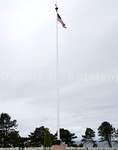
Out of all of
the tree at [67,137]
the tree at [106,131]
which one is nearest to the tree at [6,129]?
the tree at [67,137]

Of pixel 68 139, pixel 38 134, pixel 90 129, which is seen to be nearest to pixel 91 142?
pixel 90 129

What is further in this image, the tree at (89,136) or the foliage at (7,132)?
the tree at (89,136)

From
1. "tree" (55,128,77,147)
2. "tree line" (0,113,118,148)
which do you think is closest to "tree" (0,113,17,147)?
"tree line" (0,113,118,148)

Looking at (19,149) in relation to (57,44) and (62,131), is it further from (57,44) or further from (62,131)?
(62,131)

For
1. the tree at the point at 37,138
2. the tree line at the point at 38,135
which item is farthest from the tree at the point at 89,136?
the tree at the point at 37,138

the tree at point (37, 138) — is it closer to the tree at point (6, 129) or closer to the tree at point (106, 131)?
the tree at point (6, 129)

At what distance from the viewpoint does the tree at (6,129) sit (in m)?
52.2

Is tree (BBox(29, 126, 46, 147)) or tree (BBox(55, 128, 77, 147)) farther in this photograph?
tree (BBox(55, 128, 77, 147))

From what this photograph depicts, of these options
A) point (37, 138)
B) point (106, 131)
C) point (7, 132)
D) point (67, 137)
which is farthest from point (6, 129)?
point (106, 131)

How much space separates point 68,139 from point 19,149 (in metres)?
34.0

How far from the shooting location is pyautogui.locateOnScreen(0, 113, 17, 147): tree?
171 feet

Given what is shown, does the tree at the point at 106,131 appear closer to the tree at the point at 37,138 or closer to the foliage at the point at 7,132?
the tree at the point at 37,138

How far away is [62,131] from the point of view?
199 ft

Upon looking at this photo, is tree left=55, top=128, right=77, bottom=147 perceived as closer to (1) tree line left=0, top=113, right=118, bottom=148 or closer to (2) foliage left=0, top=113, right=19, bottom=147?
(1) tree line left=0, top=113, right=118, bottom=148
